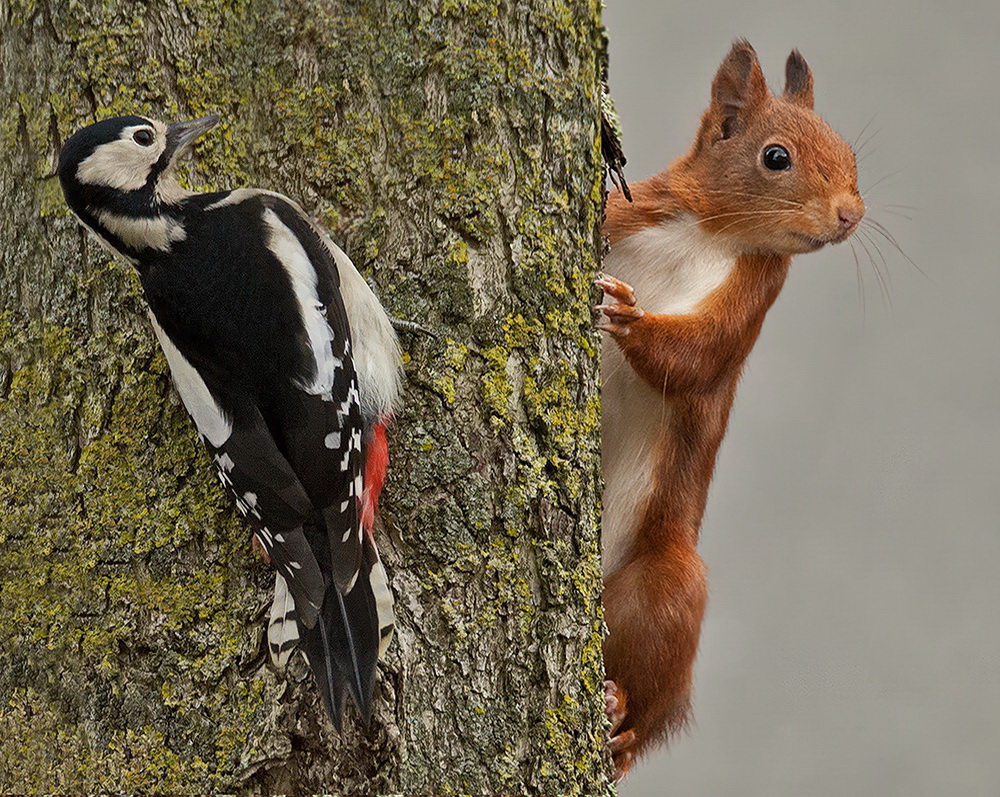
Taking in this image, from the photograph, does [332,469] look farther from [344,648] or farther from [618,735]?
[618,735]

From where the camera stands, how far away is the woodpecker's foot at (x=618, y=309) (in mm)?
1994

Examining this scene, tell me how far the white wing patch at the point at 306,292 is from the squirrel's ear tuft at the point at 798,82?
1.24 m

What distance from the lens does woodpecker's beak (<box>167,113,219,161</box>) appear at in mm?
1534

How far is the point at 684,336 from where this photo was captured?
213cm

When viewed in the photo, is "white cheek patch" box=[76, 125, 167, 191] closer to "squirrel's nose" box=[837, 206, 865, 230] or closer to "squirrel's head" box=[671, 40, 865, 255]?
"squirrel's head" box=[671, 40, 865, 255]

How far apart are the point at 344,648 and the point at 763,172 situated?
1.26m

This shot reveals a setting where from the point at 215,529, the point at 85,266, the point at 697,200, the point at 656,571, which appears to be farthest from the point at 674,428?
the point at 85,266

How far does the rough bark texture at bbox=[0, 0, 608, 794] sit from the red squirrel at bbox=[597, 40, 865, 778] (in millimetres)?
410

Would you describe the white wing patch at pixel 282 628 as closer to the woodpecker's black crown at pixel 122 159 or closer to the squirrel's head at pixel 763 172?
the woodpecker's black crown at pixel 122 159

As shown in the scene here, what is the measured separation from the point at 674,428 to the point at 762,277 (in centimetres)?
34

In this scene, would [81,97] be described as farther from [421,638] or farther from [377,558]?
[421,638]

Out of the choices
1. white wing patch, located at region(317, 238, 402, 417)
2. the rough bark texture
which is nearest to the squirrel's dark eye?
the rough bark texture


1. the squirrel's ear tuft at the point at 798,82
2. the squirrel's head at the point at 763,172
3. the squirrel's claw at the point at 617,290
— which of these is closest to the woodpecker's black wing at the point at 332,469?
the squirrel's claw at the point at 617,290

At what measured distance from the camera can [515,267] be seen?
1722 mm
